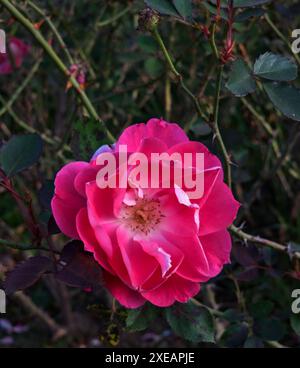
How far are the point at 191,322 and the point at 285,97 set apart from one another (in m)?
0.42

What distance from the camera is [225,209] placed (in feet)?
3.29

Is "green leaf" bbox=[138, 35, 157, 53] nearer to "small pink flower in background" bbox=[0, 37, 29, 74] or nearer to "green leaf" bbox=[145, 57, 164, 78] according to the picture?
"green leaf" bbox=[145, 57, 164, 78]

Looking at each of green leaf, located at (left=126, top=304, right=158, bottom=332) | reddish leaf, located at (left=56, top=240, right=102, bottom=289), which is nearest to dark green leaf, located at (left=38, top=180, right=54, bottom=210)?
reddish leaf, located at (left=56, top=240, right=102, bottom=289)

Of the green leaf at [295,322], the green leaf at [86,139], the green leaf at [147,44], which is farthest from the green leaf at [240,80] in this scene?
the green leaf at [147,44]

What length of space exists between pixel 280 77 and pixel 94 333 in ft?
5.78

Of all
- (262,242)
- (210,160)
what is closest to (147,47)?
(262,242)

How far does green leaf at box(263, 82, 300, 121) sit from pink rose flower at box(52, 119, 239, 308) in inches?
6.0

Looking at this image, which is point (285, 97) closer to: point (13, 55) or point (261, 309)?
point (261, 309)

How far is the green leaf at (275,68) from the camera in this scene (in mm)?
1075

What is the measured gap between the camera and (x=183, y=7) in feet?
3.48

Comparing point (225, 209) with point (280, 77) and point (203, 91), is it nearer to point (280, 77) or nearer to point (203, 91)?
point (280, 77)

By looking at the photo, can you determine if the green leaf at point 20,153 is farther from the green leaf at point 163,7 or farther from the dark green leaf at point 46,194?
the green leaf at point 163,7

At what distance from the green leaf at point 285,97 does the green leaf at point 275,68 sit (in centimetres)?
2
